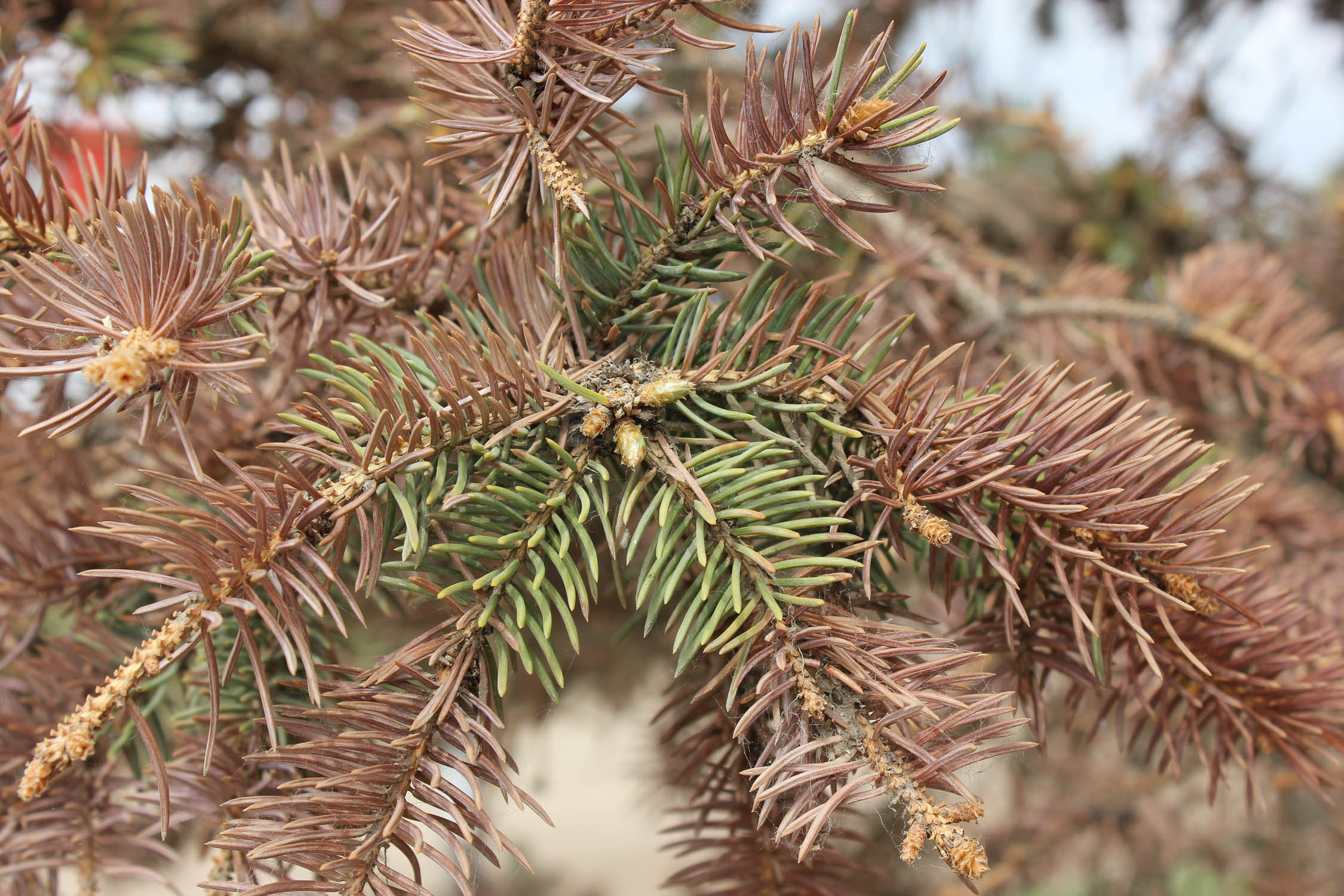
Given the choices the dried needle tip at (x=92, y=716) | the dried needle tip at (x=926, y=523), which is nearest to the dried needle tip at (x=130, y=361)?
the dried needle tip at (x=92, y=716)

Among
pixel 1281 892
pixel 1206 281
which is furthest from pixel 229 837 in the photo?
pixel 1281 892

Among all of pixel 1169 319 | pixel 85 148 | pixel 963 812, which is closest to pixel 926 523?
pixel 963 812

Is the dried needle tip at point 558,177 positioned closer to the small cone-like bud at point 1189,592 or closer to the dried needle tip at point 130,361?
the dried needle tip at point 130,361

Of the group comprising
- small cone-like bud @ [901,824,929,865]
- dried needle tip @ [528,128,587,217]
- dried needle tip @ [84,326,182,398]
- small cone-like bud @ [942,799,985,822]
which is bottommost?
small cone-like bud @ [901,824,929,865]

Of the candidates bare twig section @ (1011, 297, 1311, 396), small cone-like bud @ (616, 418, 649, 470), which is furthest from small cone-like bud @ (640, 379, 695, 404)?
bare twig section @ (1011, 297, 1311, 396)

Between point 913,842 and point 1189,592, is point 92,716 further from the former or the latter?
point 1189,592

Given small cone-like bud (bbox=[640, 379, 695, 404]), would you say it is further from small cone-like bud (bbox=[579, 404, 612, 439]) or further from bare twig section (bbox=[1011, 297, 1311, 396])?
bare twig section (bbox=[1011, 297, 1311, 396])
